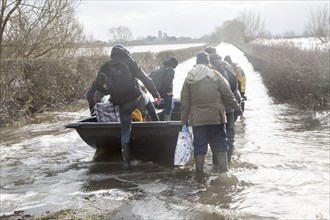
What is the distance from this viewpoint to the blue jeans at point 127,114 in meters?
6.46

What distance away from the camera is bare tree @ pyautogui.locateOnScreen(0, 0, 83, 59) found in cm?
1591

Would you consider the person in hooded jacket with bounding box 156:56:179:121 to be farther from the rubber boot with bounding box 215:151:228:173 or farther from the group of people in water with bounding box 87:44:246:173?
the rubber boot with bounding box 215:151:228:173

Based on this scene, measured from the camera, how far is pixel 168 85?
882 centimetres

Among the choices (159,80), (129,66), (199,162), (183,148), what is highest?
(129,66)

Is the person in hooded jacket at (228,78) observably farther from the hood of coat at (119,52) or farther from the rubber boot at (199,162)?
the hood of coat at (119,52)

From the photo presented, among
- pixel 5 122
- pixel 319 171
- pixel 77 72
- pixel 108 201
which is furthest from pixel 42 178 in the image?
pixel 77 72

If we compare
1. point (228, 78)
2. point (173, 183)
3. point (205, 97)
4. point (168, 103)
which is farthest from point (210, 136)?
point (168, 103)

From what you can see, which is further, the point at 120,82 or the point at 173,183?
the point at 120,82

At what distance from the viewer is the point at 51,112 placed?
48.3 ft

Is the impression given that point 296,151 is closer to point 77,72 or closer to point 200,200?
point 200,200

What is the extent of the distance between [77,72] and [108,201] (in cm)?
1374

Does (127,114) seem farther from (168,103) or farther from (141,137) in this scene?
(168,103)

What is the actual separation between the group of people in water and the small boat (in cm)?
33

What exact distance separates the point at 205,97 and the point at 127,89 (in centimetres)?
125
